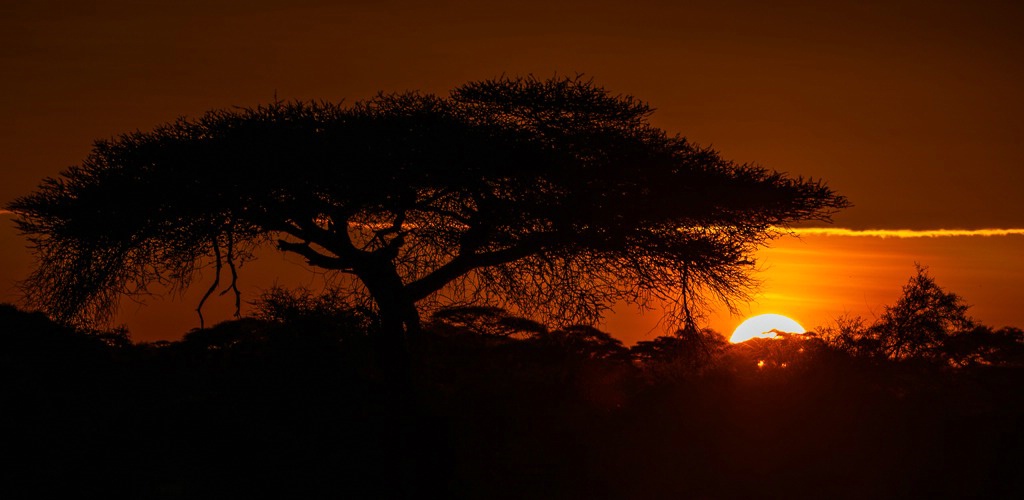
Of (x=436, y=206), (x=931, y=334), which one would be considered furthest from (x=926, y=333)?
(x=436, y=206)

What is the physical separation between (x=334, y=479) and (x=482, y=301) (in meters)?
7.10

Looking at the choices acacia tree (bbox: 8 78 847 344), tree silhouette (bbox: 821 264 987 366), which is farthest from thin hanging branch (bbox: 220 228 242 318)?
tree silhouette (bbox: 821 264 987 366)

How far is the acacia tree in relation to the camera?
2206 cm

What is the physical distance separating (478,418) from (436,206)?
629 centimetres

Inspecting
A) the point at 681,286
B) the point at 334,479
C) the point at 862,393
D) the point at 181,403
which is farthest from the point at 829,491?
the point at 181,403

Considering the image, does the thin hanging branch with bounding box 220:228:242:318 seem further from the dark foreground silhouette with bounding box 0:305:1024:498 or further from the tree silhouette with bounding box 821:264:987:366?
the tree silhouette with bounding box 821:264:987:366

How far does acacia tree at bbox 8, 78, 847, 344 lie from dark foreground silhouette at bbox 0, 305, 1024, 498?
149 centimetres

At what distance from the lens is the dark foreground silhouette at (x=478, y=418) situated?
55.8 ft

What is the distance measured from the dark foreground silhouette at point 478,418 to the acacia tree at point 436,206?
1.49m

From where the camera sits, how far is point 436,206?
23.2 metres

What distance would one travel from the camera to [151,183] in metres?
22.2

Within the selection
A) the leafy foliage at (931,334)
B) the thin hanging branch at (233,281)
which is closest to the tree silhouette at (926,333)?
the leafy foliage at (931,334)

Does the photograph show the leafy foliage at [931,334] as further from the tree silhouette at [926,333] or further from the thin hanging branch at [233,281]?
the thin hanging branch at [233,281]

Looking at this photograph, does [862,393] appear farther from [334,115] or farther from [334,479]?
[334,115]
